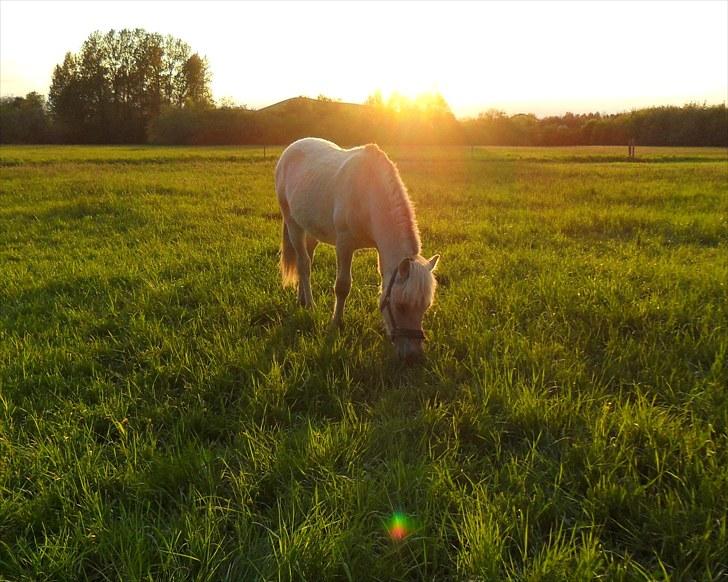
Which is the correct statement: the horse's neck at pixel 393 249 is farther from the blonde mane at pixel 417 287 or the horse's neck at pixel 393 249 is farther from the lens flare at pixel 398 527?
the lens flare at pixel 398 527

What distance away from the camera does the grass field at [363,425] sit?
6.85ft

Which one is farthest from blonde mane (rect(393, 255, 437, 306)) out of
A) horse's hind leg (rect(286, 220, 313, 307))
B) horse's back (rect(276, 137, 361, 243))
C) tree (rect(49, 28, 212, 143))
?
tree (rect(49, 28, 212, 143))

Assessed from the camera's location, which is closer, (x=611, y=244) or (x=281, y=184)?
(x=281, y=184)

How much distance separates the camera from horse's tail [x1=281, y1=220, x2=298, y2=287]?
5.98 m

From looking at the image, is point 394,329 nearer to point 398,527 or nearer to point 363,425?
point 363,425

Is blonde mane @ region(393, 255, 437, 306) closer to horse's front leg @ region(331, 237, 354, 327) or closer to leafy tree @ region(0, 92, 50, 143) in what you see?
horse's front leg @ region(331, 237, 354, 327)

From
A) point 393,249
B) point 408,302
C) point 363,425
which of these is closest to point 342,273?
point 393,249

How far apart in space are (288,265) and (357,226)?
71.6 inches

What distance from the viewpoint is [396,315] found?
3715 mm

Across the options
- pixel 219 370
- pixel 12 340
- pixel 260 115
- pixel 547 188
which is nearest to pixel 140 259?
pixel 12 340

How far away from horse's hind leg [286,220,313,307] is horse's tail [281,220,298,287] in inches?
4.1

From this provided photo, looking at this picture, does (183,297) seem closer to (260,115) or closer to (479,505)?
(479,505)

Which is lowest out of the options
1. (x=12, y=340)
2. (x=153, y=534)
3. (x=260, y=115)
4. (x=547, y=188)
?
(x=153, y=534)

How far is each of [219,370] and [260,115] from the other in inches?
2528
